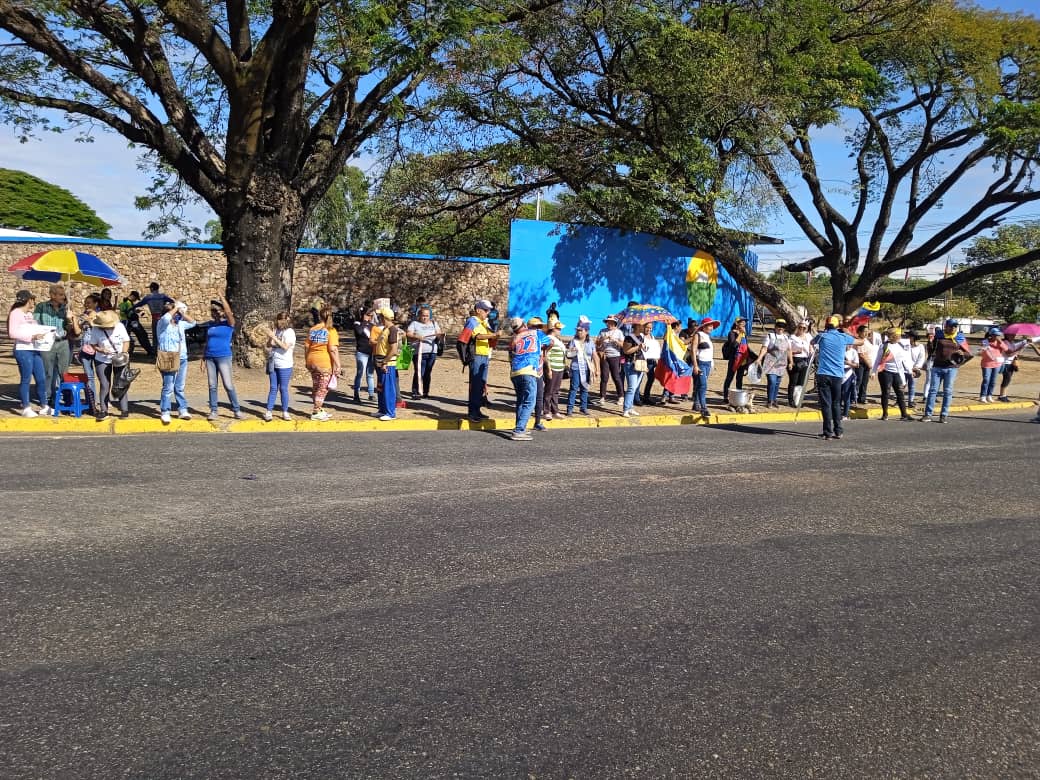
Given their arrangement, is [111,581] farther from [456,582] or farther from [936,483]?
[936,483]

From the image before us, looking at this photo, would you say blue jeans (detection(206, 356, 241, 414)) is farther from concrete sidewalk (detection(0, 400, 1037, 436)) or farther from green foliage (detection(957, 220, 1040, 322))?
green foliage (detection(957, 220, 1040, 322))

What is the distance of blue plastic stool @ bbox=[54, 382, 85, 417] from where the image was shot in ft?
34.5

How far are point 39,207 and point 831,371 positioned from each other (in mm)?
67378

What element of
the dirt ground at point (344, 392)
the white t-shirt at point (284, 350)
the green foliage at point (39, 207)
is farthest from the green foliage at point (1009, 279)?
the green foliage at point (39, 207)

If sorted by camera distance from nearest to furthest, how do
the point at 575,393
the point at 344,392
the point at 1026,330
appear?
the point at 575,393 < the point at 344,392 < the point at 1026,330

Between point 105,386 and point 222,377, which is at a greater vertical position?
point 222,377

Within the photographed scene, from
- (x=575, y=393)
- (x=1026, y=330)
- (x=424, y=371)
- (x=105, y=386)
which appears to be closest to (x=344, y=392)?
(x=424, y=371)

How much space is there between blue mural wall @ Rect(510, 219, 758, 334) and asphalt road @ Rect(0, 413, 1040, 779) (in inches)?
739

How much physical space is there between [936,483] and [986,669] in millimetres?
5236

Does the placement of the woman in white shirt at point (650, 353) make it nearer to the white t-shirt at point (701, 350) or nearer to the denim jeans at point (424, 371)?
the white t-shirt at point (701, 350)

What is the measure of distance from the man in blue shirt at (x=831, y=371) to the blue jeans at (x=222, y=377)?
8386 mm

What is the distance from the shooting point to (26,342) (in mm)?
10031

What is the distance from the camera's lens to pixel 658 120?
19.6 m

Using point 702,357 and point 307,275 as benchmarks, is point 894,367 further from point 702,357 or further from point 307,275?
point 307,275
